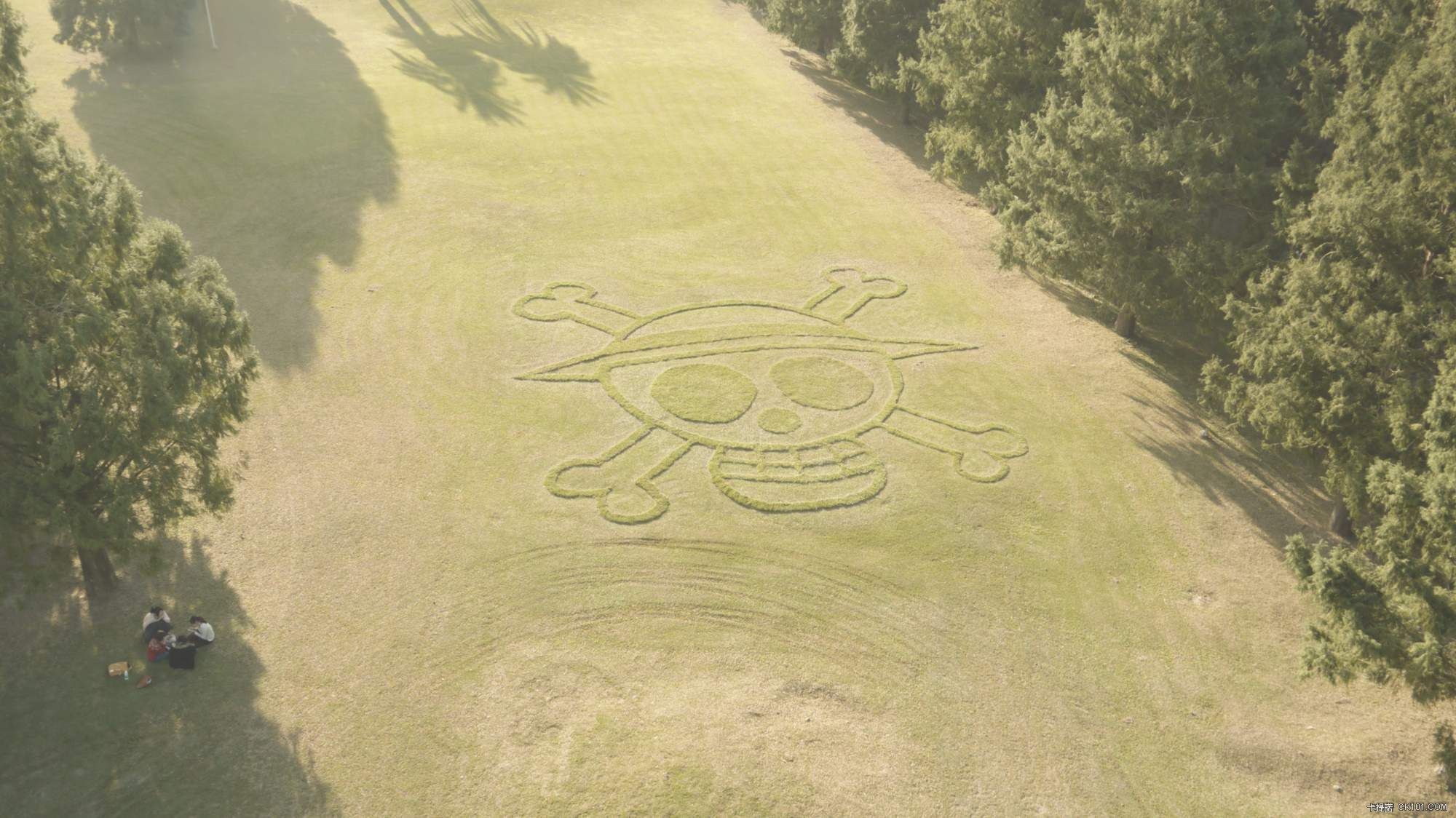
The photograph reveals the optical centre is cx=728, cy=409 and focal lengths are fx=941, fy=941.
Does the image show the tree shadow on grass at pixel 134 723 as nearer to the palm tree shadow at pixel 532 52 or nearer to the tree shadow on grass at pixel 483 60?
the tree shadow on grass at pixel 483 60

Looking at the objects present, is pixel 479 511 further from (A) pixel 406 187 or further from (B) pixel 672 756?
(A) pixel 406 187

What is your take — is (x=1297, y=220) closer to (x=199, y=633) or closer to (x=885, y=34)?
(x=885, y=34)

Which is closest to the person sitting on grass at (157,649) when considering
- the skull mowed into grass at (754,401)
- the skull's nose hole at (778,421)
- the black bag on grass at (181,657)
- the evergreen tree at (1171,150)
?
the black bag on grass at (181,657)

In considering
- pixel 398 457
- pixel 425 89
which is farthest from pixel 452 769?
pixel 425 89

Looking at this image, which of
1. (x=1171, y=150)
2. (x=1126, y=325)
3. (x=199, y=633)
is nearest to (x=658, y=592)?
(x=199, y=633)

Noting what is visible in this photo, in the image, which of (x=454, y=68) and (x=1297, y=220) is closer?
(x=1297, y=220)

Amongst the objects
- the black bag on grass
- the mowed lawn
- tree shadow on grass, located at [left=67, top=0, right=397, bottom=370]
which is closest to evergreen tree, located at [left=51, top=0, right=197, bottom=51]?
tree shadow on grass, located at [left=67, top=0, right=397, bottom=370]
